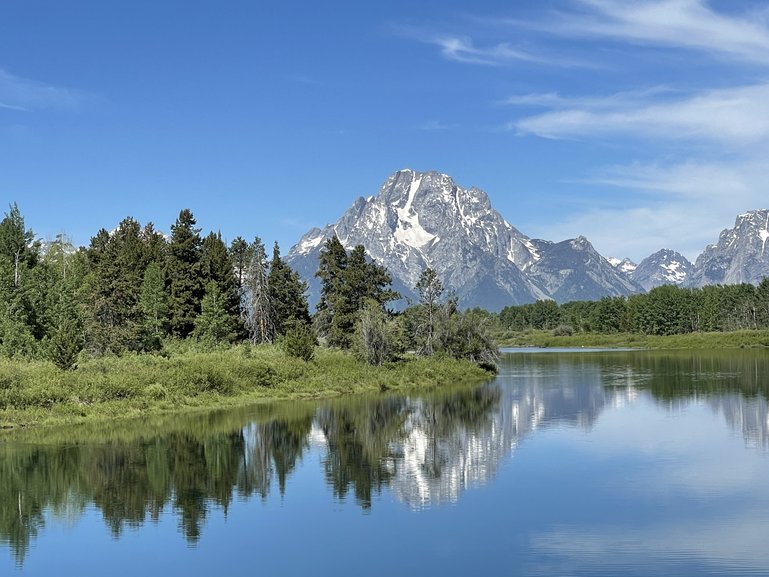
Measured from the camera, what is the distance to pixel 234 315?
104 m

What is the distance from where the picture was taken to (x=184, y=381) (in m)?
61.6

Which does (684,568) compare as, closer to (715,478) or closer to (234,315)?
(715,478)

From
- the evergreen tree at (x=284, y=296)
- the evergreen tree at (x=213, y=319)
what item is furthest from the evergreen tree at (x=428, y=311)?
the evergreen tree at (x=213, y=319)

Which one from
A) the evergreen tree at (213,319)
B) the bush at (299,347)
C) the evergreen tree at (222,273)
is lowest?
the bush at (299,347)

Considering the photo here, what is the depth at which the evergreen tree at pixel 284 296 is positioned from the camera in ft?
363

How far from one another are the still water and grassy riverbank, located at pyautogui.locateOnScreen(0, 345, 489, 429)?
13.5 ft

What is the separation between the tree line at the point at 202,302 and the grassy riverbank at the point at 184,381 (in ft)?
13.5

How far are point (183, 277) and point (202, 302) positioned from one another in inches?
258

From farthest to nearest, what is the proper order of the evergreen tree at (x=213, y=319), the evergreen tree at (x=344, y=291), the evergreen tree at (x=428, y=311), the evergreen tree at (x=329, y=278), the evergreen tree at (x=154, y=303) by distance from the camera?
the evergreen tree at (x=329, y=278), the evergreen tree at (x=344, y=291), the evergreen tree at (x=428, y=311), the evergreen tree at (x=213, y=319), the evergreen tree at (x=154, y=303)

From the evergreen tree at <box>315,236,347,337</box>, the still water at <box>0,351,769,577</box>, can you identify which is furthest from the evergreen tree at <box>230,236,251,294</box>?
the still water at <box>0,351,769,577</box>

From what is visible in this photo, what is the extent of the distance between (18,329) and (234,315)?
34.0 meters

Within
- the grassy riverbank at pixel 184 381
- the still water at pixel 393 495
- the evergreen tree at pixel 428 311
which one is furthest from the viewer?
the evergreen tree at pixel 428 311

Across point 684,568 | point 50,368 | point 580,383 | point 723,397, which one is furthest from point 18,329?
point 684,568

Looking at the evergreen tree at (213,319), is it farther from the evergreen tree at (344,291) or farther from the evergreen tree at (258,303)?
the evergreen tree at (344,291)
